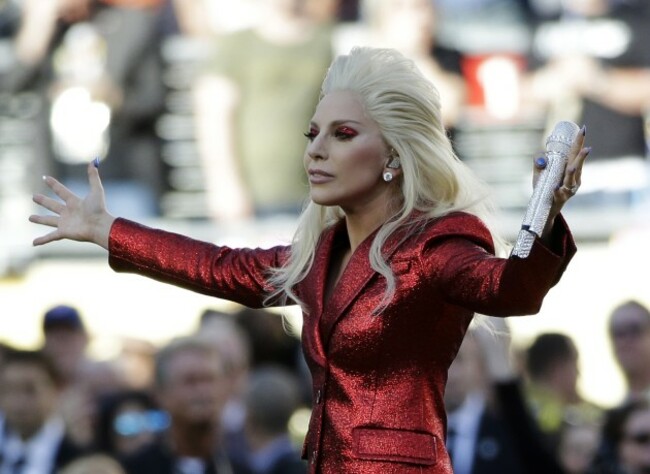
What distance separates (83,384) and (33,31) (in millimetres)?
5456

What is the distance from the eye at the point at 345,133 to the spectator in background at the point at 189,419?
283 centimetres

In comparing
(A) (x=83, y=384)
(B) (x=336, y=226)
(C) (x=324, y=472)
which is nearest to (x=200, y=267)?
(B) (x=336, y=226)

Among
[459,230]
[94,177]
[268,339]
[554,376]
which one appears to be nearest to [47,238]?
[94,177]

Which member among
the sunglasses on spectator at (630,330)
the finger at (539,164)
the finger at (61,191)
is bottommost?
the finger at (539,164)

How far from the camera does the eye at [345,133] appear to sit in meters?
4.34

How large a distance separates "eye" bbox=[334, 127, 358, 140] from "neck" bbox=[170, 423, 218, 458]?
2897 millimetres

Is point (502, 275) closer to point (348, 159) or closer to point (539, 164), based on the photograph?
point (539, 164)

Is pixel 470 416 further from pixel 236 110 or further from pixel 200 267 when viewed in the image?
pixel 236 110

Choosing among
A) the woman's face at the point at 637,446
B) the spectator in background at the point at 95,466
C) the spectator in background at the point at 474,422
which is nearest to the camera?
the woman's face at the point at 637,446

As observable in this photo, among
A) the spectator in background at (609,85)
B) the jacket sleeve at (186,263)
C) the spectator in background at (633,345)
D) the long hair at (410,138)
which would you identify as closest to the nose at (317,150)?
the long hair at (410,138)

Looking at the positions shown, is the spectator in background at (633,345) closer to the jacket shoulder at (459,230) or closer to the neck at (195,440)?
the neck at (195,440)

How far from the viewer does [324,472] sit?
425 cm

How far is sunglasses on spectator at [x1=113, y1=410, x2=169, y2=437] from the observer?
24.9 ft

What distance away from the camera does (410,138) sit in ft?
14.2
